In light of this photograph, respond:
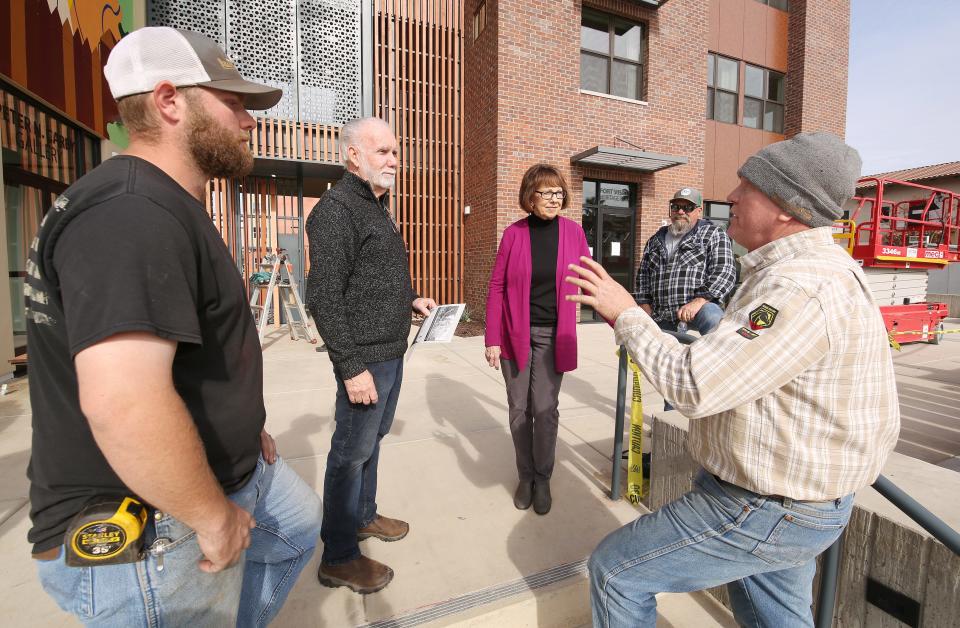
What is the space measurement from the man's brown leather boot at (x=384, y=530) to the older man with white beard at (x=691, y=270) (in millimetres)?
2317

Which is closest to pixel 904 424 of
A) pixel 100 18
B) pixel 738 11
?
pixel 100 18

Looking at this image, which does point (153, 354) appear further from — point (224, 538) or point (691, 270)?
point (691, 270)

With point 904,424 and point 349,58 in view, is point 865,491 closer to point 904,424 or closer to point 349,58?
point 904,424

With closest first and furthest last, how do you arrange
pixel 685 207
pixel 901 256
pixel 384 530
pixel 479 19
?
pixel 384 530 < pixel 685 207 < pixel 901 256 < pixel 479 19

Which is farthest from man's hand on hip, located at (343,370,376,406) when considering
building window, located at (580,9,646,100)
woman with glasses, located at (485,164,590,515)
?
building window, located at (580,9,646,100)

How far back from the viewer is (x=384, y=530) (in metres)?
2.47

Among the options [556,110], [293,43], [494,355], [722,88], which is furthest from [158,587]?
[722,88]

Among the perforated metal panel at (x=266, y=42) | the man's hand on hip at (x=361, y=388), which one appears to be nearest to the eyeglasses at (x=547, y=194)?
the man's hand on hip at (x=361, y=388)

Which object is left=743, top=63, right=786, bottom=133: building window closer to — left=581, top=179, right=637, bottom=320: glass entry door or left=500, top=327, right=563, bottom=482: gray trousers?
left=581, top=179, right=637, bottom=320: glass entry door

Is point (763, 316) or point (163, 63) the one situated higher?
point (163, 63)

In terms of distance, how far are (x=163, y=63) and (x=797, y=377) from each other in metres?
1.68

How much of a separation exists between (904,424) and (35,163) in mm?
9716

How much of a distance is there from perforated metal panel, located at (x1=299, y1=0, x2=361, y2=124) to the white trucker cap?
9099 millimetres

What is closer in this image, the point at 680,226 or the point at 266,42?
the point at 680,226
